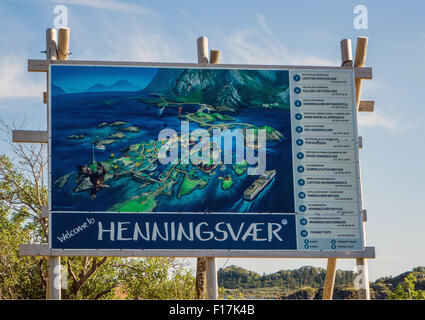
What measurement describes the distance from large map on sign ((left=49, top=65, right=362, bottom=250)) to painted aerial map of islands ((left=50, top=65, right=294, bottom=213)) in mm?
19

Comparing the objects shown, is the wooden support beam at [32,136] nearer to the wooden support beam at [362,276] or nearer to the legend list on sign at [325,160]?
the legend list on sign at [325,160]

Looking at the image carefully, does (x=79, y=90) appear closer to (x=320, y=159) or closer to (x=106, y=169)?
(x=106, y=169)

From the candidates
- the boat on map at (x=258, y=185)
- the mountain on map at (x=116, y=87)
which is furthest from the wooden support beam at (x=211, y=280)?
the mountain on map at (x=116, y=87)

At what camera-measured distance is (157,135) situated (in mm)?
10984

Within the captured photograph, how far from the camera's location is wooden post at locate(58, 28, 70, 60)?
11.2 meters

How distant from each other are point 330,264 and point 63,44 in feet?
21.3

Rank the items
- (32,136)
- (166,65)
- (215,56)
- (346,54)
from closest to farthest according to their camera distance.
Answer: (32,136)
(166,65)
(346,54)
(215,56)

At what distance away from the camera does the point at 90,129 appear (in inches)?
431

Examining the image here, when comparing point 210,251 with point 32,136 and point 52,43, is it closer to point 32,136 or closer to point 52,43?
point 32,136

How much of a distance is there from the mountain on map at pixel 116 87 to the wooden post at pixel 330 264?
4.06 m

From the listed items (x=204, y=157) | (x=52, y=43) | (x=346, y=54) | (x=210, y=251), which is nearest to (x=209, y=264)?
(x=210, y=251)

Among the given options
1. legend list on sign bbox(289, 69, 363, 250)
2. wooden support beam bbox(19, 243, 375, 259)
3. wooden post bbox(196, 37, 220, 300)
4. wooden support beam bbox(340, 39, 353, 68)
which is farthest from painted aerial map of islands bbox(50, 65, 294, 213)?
wooden support beam bbox(340, 39, 353, 68)
